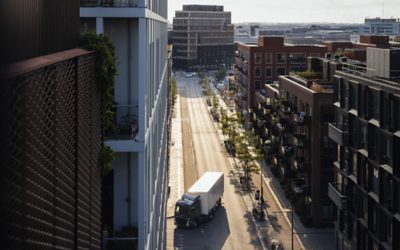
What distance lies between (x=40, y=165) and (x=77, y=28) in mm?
4074

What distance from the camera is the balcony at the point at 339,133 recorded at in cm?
3481

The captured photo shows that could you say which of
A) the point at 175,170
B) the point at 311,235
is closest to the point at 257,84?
the point at 175,170

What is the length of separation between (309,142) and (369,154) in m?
16.5

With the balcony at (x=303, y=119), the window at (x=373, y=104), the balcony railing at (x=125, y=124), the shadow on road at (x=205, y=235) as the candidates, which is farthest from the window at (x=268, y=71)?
the balcony railing at (x=125, y=124)

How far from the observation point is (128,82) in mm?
11000

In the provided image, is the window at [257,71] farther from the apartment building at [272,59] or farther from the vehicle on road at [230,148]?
the vehicle on road at [230,148]

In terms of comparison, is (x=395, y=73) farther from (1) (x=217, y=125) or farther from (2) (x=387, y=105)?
(1) (x=217, y=125)

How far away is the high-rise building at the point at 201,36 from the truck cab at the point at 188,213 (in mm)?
141385

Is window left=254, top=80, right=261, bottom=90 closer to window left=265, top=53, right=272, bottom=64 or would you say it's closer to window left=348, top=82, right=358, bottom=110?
window left=265, top=53, right=272, bottom=64

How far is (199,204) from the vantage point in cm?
4641

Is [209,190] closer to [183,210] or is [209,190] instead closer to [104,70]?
[183,210]

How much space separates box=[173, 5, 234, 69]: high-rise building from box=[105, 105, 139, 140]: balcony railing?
6869 inches

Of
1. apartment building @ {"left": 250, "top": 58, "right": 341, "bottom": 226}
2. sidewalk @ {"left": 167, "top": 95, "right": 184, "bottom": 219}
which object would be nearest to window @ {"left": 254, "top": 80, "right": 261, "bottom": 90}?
sidewalk @ {"left": 167, "top": 95, "right": 184, "bottom": 219}

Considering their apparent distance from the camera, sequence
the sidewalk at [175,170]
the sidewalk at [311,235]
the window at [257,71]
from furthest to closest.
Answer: the window at [257,71], the sidewalk at [175,170], the sidewalk at [311,235]
